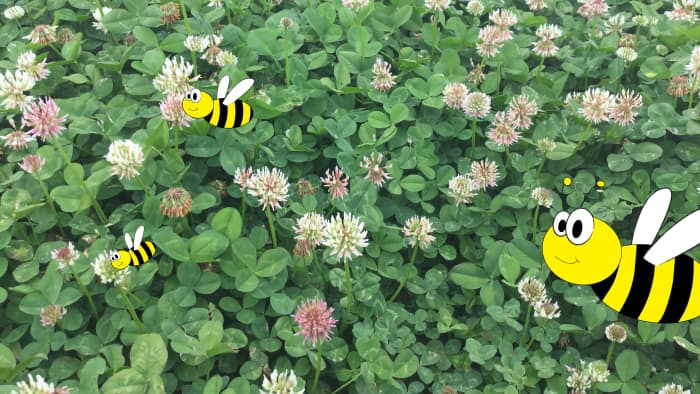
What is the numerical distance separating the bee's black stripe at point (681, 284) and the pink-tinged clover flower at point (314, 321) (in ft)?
2.80

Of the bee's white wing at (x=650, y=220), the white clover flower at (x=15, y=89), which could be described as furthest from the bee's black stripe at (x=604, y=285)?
the white clover flower at (x=15, y=89)

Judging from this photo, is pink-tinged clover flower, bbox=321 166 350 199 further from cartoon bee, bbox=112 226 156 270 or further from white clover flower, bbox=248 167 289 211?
cartoon bee, bbox=112 226 156 270

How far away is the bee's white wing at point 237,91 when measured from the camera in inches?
79.5

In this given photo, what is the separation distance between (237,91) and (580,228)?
1180mm

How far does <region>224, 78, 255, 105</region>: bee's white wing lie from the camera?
2.02m

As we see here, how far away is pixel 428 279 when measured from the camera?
1.97 meters

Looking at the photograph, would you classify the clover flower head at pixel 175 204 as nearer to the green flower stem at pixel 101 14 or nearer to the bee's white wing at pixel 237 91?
the bee's white wing at pixel 237 91

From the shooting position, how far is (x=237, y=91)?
82.8 inches

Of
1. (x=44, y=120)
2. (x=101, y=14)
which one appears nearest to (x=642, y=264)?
(x=44, y=120)

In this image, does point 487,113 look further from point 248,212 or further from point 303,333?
point 303,333

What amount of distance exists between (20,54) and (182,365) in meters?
1.44

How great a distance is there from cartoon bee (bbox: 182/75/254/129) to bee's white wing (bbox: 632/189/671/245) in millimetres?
1190

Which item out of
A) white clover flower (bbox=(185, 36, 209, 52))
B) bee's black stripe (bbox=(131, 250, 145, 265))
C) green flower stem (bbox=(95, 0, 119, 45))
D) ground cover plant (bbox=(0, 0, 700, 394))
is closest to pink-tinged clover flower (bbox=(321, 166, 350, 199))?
ground cover plant (bbox=(0, 0, 700, 394))

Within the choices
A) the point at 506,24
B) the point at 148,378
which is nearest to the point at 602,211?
the point at 506,24
